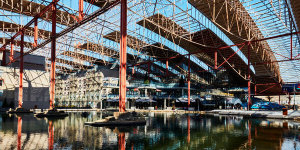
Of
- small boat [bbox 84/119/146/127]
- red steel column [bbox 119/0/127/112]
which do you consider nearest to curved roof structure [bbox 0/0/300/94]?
red steel column [bbox 119/0/127/112]

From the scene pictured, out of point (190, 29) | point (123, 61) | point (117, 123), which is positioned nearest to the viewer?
point (117, 123)

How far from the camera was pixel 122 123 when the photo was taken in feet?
66.2

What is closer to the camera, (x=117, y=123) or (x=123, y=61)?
(x=117, y=123)

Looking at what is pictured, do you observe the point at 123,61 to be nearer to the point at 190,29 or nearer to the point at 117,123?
the point at 117,123

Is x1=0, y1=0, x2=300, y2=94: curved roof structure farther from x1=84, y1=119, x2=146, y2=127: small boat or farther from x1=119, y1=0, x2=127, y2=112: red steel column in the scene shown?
x1=84, y1=119, x2=146, y2=127: small boat

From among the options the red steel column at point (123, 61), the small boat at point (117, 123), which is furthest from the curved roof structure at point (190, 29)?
the small boat at point (117, 123)

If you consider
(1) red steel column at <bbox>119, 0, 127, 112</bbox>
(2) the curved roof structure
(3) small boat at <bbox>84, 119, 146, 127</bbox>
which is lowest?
(3) small boat at <bbox>84, 119, 146, 127</bbox>

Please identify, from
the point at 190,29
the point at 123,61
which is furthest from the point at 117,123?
the point at 190,29

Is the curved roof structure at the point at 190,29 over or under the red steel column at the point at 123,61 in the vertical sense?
over

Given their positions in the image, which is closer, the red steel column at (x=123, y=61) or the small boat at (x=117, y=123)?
the small boat at (x=117, y=123)

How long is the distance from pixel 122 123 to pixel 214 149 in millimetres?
11122

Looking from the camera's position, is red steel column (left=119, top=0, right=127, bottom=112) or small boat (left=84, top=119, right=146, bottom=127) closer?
small boat (left=84, top=119, right=146, bottom=127)

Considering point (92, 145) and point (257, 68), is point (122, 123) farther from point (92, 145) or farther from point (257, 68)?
point (257, 68)

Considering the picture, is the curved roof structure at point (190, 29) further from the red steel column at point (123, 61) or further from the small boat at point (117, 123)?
the small boat at point (117, 123)
